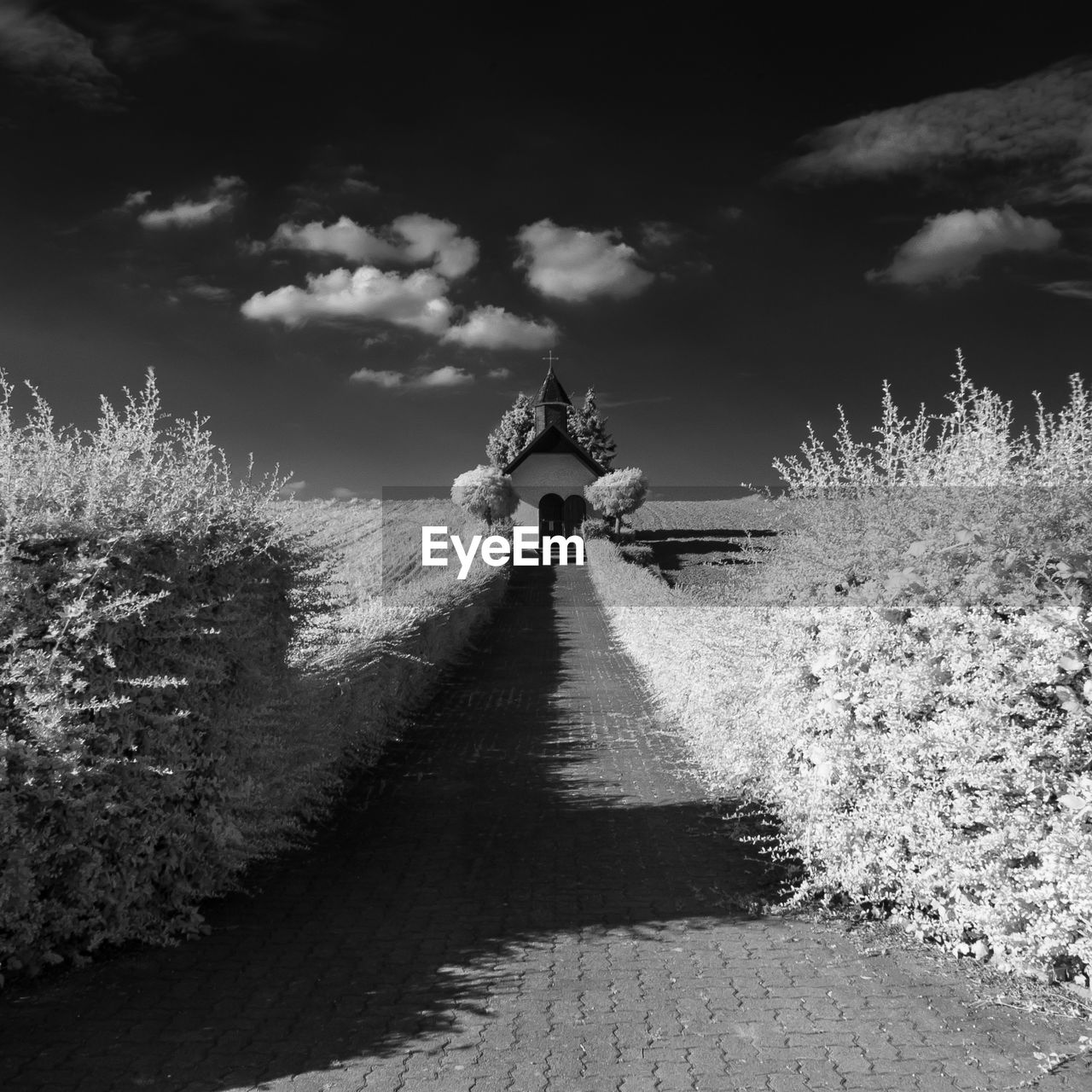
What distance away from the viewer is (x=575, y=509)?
5159 centimetres

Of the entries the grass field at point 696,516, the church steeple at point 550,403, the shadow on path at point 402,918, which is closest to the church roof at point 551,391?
the church steeple at point 550,403

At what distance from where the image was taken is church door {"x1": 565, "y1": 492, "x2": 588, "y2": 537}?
5125 cm

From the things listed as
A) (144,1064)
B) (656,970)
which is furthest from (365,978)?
(656,970)

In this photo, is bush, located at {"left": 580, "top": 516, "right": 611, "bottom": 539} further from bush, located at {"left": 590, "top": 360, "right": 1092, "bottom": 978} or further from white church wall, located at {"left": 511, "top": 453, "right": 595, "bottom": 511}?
bush, located at {"left": 590, "top": 360, "right": 1092, "bottom": 978}

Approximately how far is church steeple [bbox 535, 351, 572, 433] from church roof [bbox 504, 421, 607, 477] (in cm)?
894

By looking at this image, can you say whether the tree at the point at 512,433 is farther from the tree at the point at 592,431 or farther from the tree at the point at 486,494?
the tree at the point at 486,494

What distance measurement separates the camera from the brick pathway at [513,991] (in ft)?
13.5

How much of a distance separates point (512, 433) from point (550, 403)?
836 centimetres

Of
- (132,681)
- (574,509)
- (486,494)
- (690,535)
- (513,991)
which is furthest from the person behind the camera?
(690,535)

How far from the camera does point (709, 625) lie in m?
11.1

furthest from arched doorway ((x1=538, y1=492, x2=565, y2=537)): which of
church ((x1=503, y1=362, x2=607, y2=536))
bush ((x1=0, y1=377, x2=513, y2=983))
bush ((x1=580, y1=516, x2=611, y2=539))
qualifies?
bush ((x1=0, y1=377, x2=513, y2=983))

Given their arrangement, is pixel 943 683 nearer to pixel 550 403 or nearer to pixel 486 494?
pixel 486 494

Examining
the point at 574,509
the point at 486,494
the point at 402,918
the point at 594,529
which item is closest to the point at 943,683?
the point at 402,918

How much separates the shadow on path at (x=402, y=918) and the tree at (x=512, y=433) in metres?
57.9
